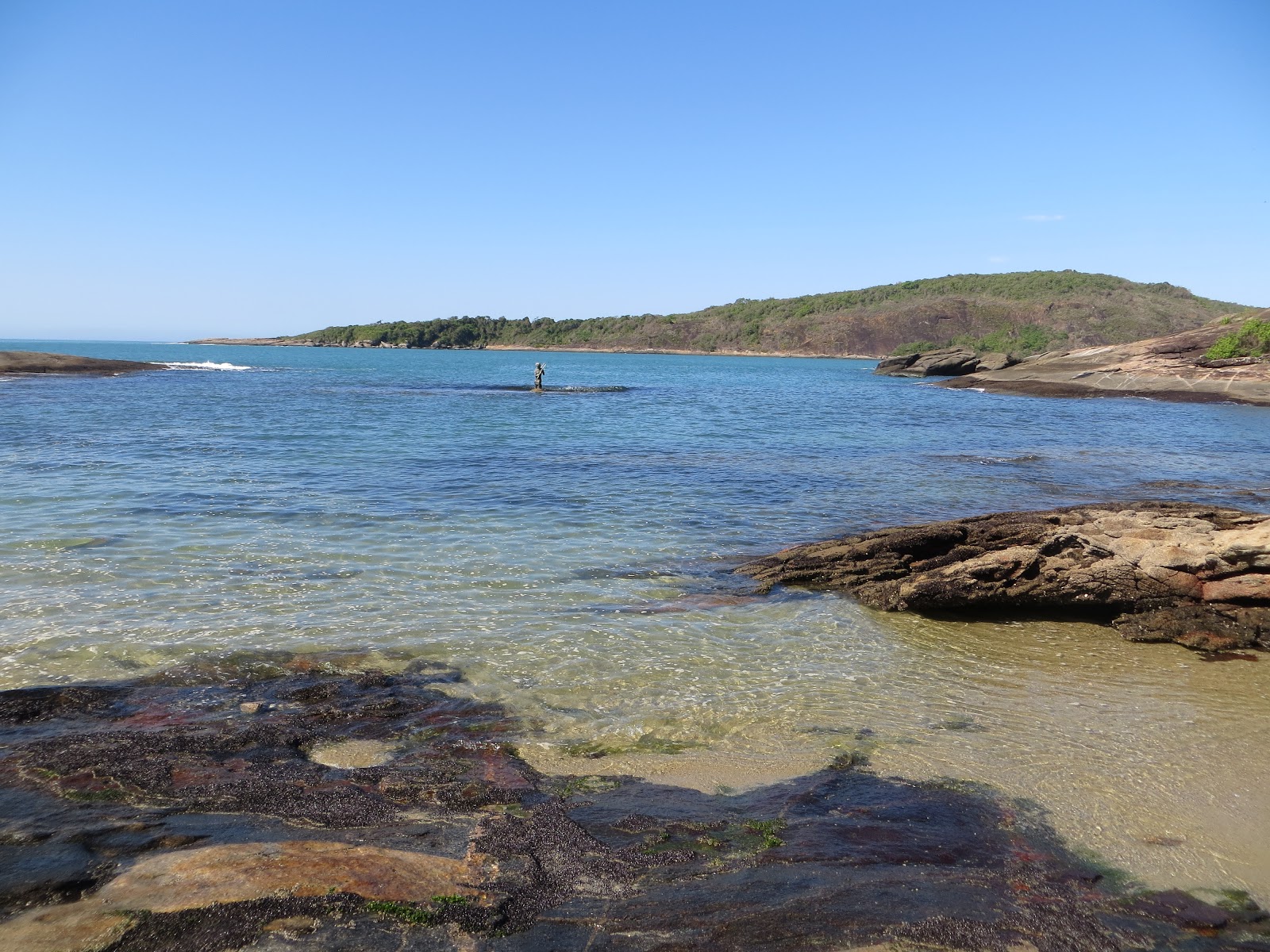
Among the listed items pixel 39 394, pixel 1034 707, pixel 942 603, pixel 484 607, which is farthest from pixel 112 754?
pixel 39 394

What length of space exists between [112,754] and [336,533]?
7278 mm

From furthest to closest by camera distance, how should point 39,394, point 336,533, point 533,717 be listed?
point 39,394
point 336,533
point 533,717

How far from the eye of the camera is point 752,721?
21.3 feet

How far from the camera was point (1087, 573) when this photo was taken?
9211mm

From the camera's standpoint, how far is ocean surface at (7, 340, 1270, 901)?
576cm

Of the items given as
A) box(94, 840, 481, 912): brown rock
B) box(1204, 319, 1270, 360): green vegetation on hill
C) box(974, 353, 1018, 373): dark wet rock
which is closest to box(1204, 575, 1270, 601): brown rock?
box(94, 840, 481, 912): brown rock

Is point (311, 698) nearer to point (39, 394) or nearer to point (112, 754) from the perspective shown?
point (112, 754)

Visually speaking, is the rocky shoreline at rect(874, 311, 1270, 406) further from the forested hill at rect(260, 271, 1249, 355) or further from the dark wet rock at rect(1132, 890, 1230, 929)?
the forested hill at rect(260, 271, 1249, 355)

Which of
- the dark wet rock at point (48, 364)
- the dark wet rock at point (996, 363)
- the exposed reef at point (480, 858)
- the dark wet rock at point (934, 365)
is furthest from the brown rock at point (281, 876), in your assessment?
the dark wet rock at point (934, 365)

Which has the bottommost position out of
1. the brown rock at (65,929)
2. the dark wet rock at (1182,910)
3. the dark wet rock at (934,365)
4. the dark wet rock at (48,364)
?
the dark wet rock at (1182,910)

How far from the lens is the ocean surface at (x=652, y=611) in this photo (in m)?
5.76

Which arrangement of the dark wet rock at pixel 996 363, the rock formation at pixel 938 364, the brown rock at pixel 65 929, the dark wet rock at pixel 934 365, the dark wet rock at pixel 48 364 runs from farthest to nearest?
the dark wet rock at pixel 934 365
the rock formation at pixel 938 364
the dark wet rock at pixel 996 363
the dark wet rock at pixel 48 364
the brown rock at pixel 65 929

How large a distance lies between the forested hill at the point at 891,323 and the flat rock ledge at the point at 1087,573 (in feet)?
380

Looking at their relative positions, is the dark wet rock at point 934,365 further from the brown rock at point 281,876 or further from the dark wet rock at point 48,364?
the brown rock at point 281,876
